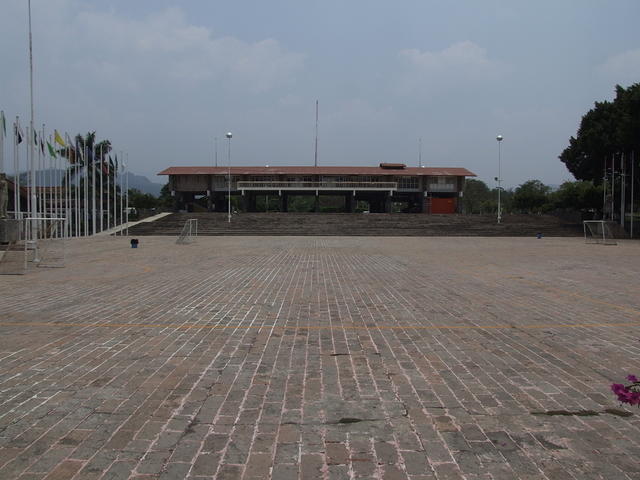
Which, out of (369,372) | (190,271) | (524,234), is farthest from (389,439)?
(524,234)

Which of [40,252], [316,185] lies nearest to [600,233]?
[316,185]

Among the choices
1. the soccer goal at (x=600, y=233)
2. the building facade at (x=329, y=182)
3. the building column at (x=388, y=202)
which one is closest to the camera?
the soccer goal at (x=600, y=233)

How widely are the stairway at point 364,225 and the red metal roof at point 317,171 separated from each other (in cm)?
1056

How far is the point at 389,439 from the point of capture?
9.59 ft

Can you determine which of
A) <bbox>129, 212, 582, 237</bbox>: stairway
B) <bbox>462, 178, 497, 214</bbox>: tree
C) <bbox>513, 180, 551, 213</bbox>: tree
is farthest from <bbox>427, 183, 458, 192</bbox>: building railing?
<bbox>462, 178, 497, 214</bbox>: tree

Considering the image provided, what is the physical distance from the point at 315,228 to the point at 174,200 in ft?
76.3

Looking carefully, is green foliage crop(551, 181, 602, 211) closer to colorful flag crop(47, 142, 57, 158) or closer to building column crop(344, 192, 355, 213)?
building column crop(344, 192, 355, 213)

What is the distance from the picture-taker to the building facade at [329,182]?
51.8 metres

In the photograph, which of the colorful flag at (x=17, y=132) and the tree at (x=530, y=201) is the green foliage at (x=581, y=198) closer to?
the tree at (x=530, y=201)

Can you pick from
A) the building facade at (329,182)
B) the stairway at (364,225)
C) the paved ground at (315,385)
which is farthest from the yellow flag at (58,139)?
the building facade at (329,182)

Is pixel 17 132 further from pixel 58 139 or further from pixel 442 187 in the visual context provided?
pixel 442 187

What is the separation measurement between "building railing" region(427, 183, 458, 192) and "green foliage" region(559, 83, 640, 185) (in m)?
13.9

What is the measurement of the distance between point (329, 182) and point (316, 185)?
164 cm

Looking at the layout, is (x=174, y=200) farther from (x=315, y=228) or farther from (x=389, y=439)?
(x=389, y=439)
